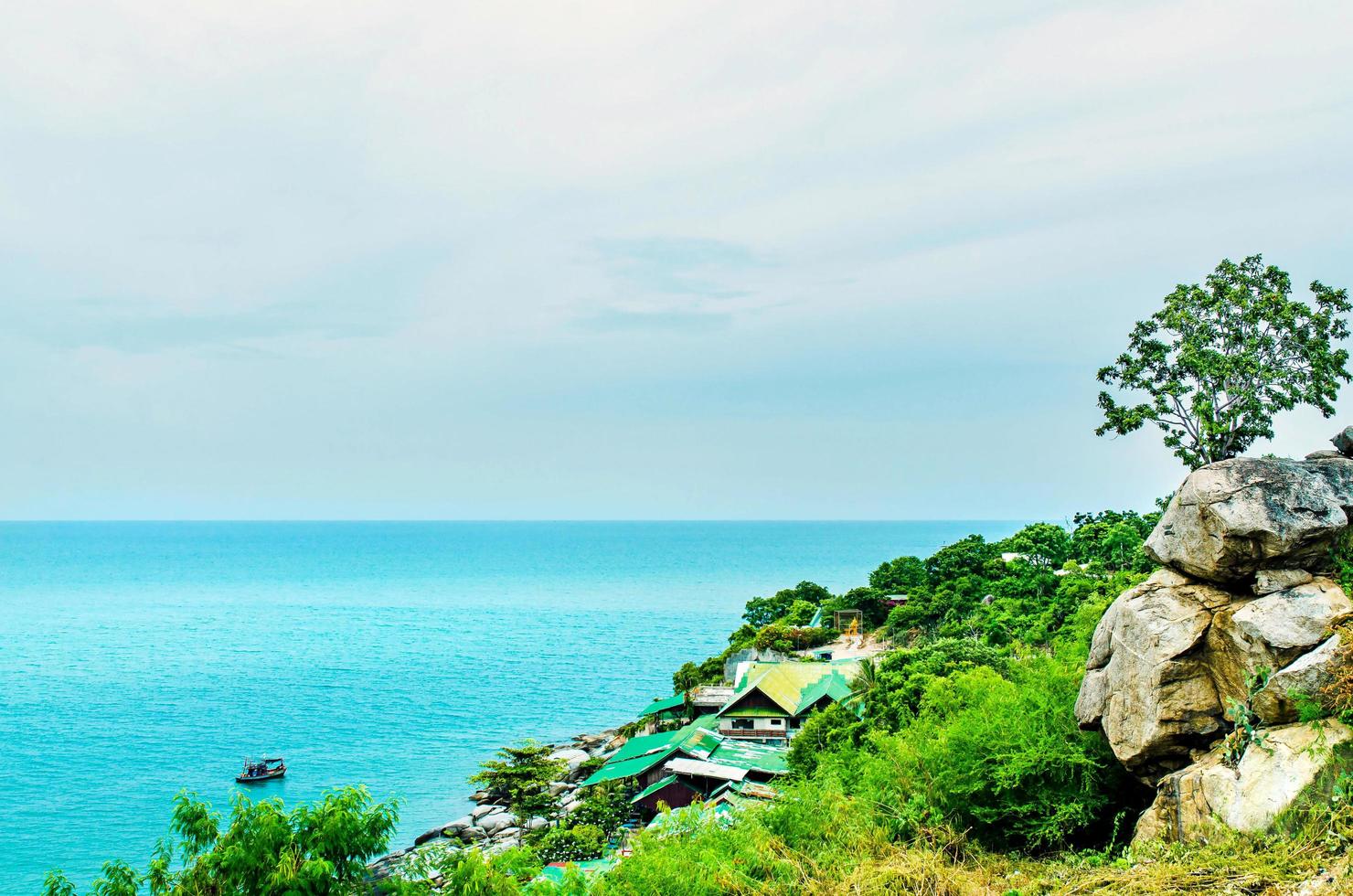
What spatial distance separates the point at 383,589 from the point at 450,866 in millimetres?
123258

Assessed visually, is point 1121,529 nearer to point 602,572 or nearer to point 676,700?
point 676,700

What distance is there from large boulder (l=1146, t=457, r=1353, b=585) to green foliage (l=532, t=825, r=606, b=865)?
21248 mm

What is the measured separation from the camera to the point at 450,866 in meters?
15.1

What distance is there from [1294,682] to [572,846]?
22797 millimetres

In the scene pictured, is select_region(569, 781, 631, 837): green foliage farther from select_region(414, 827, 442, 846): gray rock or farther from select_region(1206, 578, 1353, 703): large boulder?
select_region(1206, 578, 1353, 703): large boulder

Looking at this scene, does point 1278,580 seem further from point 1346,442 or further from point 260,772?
point 260,772

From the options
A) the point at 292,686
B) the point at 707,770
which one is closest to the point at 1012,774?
the point at 707,770

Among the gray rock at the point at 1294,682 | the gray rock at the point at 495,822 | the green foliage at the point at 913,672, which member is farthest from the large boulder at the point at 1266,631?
the gray rock at the point at 495,822

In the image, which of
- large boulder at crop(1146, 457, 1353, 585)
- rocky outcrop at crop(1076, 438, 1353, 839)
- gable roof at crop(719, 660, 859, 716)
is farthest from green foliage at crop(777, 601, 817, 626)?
large boulder at crop(1146, 457, 1353, 585)

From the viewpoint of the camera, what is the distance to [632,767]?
35.5 m

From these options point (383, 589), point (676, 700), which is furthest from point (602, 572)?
point (676, 700)

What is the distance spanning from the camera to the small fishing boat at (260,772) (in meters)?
42.3

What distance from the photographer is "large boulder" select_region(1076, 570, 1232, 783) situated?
15.3 m

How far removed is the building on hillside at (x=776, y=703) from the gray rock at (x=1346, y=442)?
2389cm
